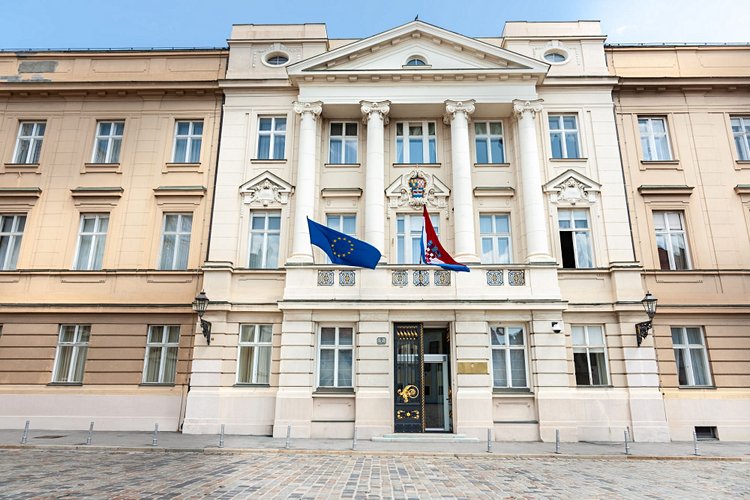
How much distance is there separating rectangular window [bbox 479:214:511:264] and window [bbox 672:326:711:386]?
669 centimetres

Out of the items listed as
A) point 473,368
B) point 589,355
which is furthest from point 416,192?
point 589,355

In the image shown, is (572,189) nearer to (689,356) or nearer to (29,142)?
(689,356)

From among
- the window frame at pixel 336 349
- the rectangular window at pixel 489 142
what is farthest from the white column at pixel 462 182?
the window frame at pixel 336 349

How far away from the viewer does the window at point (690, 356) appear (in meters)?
16.8

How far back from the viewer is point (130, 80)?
66.0 ft

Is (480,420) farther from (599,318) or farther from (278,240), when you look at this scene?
(278,240)

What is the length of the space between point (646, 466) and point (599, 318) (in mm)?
6193

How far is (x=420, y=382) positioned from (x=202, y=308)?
8.06 meters

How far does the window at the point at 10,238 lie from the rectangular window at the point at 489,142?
62.3 feet

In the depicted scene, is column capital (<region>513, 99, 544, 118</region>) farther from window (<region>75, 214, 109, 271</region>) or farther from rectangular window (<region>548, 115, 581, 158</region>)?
window (<region>75, 214, 109, 271</region>)

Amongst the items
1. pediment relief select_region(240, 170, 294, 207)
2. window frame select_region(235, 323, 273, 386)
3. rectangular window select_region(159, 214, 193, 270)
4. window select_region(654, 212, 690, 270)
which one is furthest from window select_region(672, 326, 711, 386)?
rectangular window select_region(159, 214, 193, 270)

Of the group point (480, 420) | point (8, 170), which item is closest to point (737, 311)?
point (480, 420)

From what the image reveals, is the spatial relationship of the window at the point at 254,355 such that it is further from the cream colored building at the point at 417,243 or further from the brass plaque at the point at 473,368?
the brass plaque at the point at 473,368

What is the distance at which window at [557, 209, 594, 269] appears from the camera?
58.7ft
